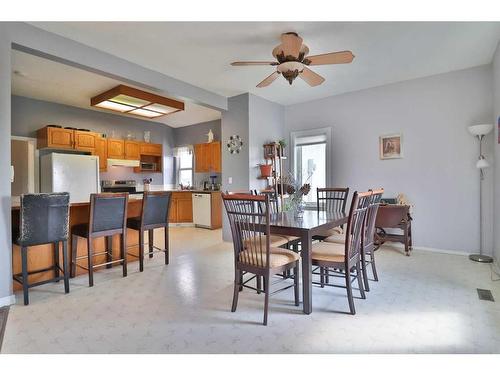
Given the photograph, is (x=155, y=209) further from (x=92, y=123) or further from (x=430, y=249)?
(x=430, y=249)

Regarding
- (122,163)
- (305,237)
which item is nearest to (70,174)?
(122,163)

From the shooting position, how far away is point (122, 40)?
290cm

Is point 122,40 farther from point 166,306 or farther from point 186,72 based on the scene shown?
point 166,306

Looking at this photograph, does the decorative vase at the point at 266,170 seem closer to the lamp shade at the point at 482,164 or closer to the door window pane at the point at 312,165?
the door window pane at the point at 312,165

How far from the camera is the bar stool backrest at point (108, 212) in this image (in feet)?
9.37

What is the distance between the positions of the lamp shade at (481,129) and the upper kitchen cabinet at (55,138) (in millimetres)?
6303

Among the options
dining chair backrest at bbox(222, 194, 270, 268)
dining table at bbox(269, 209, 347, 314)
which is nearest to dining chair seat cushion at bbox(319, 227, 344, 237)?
dining table at bbox(269, 209, 347, 314)

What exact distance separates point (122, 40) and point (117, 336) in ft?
9.10

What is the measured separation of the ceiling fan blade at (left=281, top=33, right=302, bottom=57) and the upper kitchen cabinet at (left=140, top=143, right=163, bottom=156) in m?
4.82

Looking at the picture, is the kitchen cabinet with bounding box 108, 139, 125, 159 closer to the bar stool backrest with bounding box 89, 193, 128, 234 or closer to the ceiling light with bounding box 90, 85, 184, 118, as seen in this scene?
the ceiling light with bounding box 90, 85, 184, 118

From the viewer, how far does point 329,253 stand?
7.63 feet

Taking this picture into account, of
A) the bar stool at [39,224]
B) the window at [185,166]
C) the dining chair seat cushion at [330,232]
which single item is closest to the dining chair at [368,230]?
the dining chair seat cushion at [330,232]

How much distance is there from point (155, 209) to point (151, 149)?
3.66 m

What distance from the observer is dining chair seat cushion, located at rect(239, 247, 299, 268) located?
216 cm
